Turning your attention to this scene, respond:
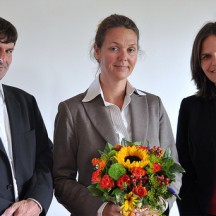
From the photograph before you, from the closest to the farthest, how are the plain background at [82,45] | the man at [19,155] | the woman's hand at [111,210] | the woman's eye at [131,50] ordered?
the woman's hand at [111,210] < the man at [19,155] < the woman's eye at [131,50] < the plain background at [82,45]

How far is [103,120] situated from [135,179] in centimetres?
56

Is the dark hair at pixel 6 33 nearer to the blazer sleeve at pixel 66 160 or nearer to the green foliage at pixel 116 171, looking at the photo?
the blazer sleeve at pixel 66 160

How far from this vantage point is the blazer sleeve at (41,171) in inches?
72.4

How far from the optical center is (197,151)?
211cm

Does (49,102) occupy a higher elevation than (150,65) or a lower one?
lower

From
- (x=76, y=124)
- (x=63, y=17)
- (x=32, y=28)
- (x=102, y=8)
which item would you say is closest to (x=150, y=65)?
(x=102, y=8)

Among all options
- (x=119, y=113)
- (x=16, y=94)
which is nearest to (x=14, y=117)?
(x=16, y=94)

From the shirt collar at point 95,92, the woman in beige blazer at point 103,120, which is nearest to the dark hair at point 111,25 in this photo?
the woman in beige blazer at point 103,120

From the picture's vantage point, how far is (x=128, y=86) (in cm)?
206

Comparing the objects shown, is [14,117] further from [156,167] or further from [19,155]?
[156,167]

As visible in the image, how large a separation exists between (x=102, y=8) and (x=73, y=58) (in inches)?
18.5

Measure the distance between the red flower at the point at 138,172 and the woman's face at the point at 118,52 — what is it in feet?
2.14

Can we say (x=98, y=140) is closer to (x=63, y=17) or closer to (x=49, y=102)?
(x=49, y=102)

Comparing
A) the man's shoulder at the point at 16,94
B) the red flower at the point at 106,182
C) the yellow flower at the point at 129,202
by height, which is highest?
the man's shoulder at the point at 16,94
